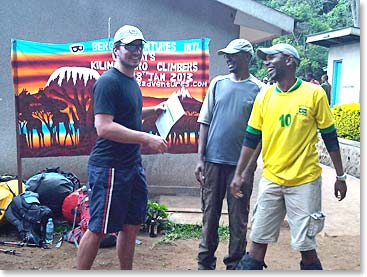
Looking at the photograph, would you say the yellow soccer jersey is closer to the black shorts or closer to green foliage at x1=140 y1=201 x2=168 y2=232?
the black shorts

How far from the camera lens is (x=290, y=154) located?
3.23 metres

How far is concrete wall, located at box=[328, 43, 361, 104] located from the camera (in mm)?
4883

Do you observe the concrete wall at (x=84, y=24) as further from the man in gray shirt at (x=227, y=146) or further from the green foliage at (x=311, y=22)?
the man in gray shirt at (x=227, y=146)

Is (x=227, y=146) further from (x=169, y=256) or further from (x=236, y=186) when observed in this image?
(x=169, y=256)

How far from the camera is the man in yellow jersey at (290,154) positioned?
Result: 126 inches

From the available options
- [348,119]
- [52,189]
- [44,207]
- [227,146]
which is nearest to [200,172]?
[227,146]

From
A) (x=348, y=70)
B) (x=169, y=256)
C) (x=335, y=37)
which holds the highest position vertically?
(x=335, y=37)

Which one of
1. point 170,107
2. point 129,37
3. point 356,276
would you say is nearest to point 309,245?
point 356,276

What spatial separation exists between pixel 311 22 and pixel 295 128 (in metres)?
2.20

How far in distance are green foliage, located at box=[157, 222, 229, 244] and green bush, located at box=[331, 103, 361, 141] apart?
189 centimetres

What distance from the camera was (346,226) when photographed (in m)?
5.04

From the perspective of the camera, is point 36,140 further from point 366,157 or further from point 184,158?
point 366,157

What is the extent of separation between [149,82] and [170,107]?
1683 mm

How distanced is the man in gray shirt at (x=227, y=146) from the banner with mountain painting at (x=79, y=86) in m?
1.68
